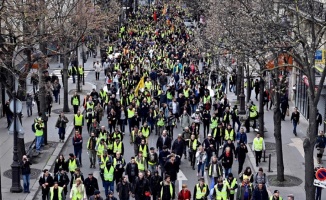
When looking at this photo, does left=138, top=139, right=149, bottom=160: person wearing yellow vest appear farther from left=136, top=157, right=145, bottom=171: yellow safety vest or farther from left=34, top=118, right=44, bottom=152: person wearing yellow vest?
left=34, top=118, right=44, bottom=152: person wearing yellow vest

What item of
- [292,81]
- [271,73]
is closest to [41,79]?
[271,73]

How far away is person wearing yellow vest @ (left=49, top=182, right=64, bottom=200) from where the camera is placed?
23.7 metres

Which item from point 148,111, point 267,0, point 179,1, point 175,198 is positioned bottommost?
point 175,198

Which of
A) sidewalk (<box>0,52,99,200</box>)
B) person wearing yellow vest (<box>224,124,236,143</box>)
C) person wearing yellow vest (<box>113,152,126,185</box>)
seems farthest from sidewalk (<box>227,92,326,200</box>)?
sidewalk (<box>0,52,99,200</box>)

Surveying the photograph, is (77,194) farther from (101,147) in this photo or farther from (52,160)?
(52,160)

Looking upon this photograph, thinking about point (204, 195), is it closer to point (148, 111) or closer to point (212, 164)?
point (212, 164)

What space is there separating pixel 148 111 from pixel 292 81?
12.9 metres

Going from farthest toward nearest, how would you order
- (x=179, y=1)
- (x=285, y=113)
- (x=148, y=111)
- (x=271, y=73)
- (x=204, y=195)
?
1. (x=179, y=1)
2. (x=285, y=113)
3. (x=148, y=111)
4. (x=271, y=73)
5. (x=204, y=195)

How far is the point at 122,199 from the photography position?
24203mm

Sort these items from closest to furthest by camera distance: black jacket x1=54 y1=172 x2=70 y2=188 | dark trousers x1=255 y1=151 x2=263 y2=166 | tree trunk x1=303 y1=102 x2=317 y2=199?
tree trunk x1=303 y1=102 x2=317 y2=199
black jacket x1=54 y1=172 x2=70 y2=188
dark trousers x1=255 y1=151 x2=263 y2=166

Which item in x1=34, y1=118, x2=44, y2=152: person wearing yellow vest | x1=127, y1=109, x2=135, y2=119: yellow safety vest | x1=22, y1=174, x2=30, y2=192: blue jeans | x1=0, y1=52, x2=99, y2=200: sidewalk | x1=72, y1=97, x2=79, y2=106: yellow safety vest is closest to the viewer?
x1=22, y1=174, x2=30, y2=192: blue jeans

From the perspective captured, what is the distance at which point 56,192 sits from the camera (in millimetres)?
23703

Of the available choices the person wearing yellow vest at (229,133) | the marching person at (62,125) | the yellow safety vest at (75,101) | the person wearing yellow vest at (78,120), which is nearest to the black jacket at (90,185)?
the person wearing yellow vest at (229,133)

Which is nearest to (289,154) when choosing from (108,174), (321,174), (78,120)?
(78,120)
